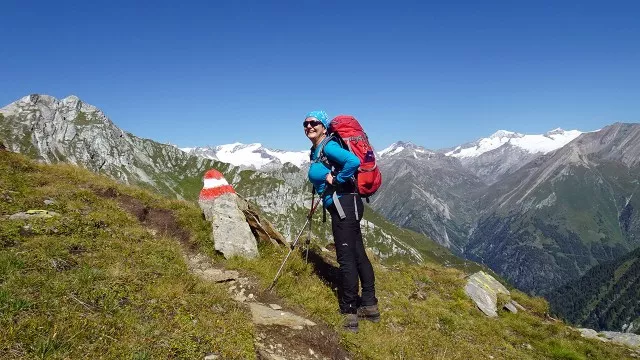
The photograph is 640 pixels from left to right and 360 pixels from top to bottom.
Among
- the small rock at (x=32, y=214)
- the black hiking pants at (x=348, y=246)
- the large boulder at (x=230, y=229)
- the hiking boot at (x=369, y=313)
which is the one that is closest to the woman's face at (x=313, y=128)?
the black hiking pants at (x=348, y=246)

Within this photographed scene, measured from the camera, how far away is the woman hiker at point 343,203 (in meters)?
9.39

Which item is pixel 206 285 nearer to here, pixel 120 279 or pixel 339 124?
pixel 120 279

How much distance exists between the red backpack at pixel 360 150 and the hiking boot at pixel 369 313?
3252 mm

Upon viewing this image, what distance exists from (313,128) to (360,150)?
56.9 inches

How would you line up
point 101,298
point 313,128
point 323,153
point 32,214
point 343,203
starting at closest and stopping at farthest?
point 101,298 < point 343,203 < point 323,153 < point 313,128 < point 32,214

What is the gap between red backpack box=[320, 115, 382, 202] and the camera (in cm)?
998

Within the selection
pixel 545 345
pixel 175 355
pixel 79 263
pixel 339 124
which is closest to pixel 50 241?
pixel 79 263

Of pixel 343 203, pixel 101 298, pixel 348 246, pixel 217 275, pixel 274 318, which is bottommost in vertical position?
pixel 274 318

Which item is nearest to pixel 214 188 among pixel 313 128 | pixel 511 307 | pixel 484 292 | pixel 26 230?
pixel 26 230

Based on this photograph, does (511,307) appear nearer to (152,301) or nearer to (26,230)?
(152,301)

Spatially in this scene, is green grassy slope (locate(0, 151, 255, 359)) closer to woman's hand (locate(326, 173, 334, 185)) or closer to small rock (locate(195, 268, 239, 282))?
small rock (locate(195, 268, 239, 282))

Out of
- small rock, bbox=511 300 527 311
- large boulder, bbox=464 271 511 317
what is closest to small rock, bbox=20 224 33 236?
large boulder, bbox=464 271 511 317

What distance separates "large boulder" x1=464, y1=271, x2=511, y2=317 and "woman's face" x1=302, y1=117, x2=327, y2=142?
465 inches

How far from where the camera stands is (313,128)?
33.5 feet
